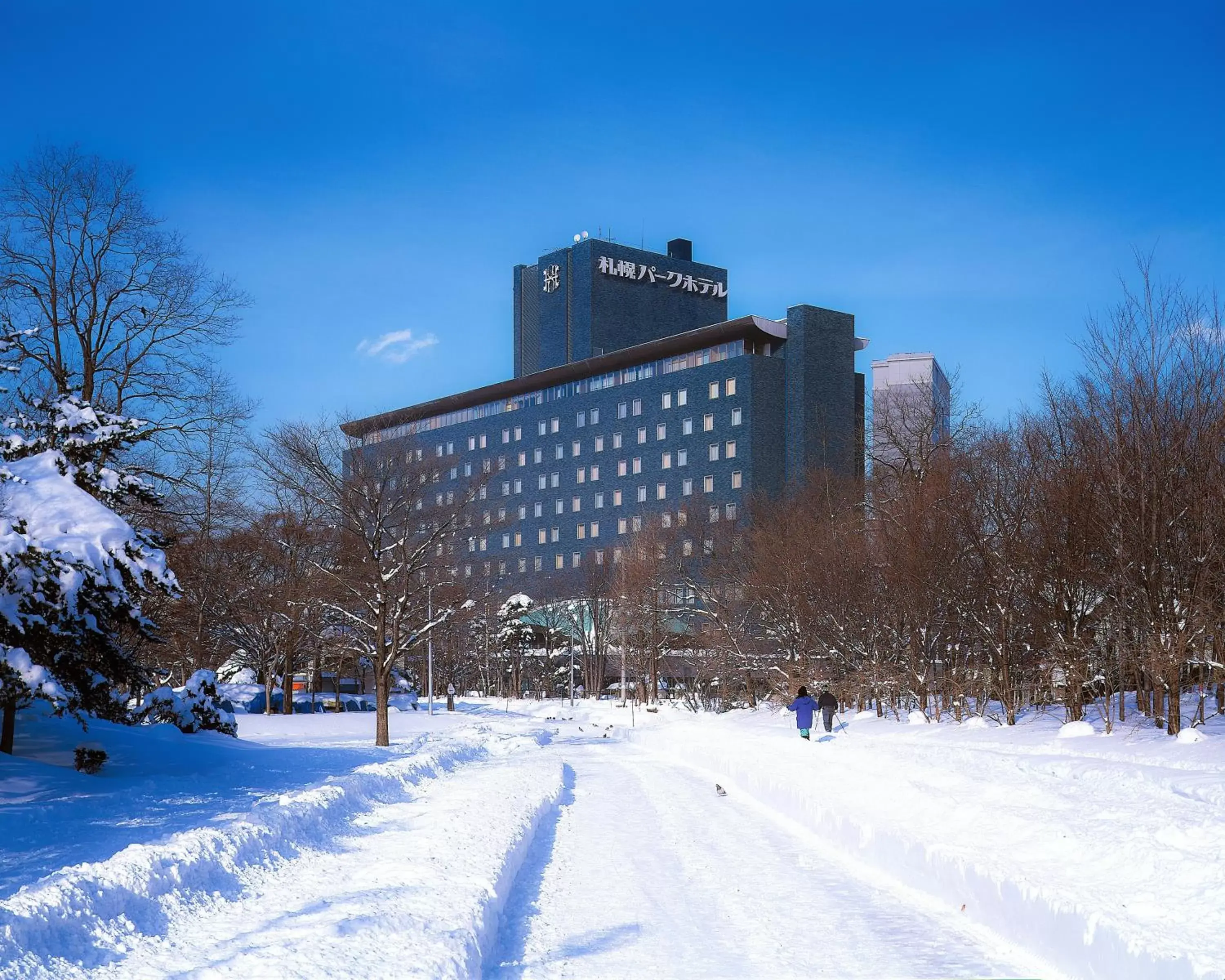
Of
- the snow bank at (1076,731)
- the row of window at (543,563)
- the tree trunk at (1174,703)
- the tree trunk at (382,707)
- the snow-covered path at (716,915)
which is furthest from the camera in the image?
the row of window at (543,563)

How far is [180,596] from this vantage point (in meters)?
17.6

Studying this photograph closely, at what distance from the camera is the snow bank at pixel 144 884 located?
26.6ft

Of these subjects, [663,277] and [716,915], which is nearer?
[716,915]

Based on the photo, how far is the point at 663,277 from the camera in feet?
509

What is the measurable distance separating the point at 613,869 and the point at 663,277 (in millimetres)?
145326

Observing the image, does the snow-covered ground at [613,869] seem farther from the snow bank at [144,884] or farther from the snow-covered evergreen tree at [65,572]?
the snow-covered evergreen tree at [65,572]

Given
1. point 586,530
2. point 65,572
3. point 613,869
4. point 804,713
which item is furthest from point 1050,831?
point 586,530

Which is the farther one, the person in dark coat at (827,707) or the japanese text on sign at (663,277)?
the japanese text on sign at (663,277)

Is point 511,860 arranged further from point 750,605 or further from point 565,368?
point 565,368

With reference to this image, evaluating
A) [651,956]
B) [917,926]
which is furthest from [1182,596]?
[651,956]

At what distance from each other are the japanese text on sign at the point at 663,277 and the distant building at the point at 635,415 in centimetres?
19

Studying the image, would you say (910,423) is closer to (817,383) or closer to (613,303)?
(817,383)

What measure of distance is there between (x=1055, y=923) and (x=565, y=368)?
118 meters

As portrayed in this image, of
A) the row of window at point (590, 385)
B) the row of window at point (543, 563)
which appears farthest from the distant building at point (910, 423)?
the row of window at point (543, 563)
